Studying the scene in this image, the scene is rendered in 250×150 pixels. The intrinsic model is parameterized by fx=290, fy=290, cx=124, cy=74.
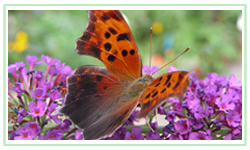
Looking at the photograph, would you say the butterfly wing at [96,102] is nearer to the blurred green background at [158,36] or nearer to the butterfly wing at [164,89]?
the butterfly wing at [164,89]

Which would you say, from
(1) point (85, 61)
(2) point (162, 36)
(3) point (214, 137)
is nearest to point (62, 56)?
(1) point (85, 61)

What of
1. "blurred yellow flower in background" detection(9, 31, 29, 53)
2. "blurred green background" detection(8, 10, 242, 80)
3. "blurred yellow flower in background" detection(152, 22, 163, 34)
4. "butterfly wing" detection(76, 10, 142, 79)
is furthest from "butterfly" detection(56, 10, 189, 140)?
"blurred yellow flower in background" detection(152, 22, 163, 34)

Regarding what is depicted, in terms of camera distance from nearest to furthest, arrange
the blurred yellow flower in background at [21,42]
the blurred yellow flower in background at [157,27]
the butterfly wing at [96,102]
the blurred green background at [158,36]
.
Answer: the butterfly wing at [96,102]
the blurred green background at [158,36]
the blurred yellow flower in background at [21,42]
the blurred yellow flower in background at [157,27]

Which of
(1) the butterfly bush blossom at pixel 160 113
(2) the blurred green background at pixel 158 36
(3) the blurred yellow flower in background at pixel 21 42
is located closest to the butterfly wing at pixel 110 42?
(1) the butterfly bush blossom at pixel 160 113

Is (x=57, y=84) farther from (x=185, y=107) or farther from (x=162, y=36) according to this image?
(x=162, y=36)

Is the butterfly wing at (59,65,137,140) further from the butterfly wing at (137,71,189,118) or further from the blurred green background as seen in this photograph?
the blurred green background

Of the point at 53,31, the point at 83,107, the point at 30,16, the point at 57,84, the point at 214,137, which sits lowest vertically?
the point at 214,137
